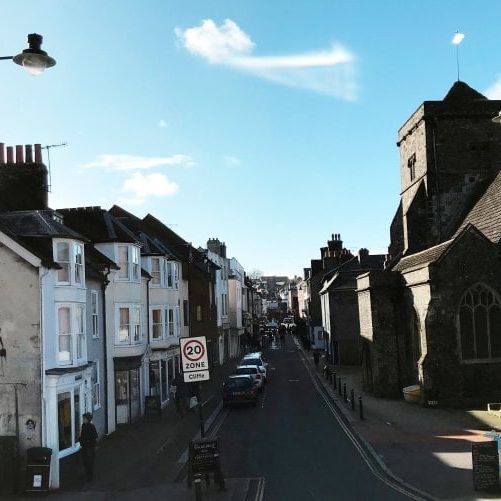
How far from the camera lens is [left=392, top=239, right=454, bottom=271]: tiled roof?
1100 inches

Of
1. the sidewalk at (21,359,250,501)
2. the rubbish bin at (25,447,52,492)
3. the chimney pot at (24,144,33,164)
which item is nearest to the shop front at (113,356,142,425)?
the sidewalk at (21,359,250,501)

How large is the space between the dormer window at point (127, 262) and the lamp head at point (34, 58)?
17.2 metres

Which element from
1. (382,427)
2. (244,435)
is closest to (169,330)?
(244,435)

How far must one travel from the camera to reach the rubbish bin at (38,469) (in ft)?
50.8

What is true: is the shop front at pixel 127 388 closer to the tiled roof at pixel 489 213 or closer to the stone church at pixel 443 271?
the stone church at pixel 443 271

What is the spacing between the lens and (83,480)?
17.0 meters

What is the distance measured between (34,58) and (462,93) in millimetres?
34085

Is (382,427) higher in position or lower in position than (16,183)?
lower

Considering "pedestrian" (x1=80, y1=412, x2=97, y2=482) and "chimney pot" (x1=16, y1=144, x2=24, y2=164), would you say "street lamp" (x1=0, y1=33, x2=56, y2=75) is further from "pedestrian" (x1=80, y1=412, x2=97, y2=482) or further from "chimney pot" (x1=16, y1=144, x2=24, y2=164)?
"chimney pot" (x1=16, y1=144, x2=24, y2=164)

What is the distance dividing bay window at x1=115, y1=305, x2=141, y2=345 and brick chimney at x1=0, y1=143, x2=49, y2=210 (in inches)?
232

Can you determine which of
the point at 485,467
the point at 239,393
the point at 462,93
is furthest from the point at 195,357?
A: the point at 462,93

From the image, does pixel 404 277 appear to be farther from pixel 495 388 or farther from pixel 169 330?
pixel 169 330

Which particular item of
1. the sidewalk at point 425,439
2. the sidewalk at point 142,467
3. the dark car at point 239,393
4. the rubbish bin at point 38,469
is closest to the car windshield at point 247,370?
the dark car at point 239,393

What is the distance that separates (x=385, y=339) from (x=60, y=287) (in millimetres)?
19600
